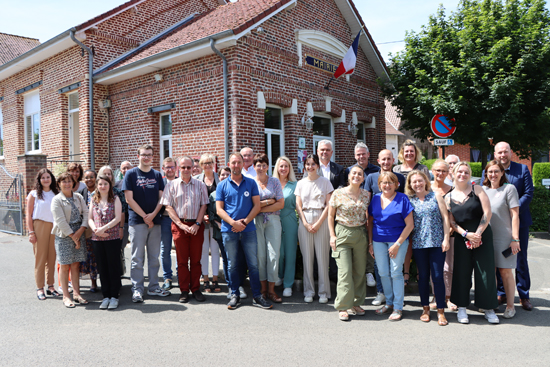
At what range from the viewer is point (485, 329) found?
4.29 metres

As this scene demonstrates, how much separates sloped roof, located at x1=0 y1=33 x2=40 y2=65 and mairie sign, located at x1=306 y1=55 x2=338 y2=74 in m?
18.6

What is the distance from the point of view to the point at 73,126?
14.2m

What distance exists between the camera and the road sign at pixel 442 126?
10930 mm

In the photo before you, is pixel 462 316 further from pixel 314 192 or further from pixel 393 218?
pixel 314 192

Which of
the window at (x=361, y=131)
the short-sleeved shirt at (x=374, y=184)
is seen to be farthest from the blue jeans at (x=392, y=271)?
the window at (x=361, y=131)

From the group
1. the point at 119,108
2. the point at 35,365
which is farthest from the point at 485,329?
the point at 119,108

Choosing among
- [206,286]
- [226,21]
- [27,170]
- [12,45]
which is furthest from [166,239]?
[12,45]

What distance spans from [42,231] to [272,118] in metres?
6.67

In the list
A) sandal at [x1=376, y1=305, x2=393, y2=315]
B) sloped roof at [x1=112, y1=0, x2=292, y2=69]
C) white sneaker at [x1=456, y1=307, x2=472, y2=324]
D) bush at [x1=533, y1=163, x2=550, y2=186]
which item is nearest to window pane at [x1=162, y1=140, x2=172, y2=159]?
sloped roof at [x1=112, y1=0, x2=292, y2=69]

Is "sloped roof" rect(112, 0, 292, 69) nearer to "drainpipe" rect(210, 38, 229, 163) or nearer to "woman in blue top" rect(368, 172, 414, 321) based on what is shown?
"drainpipe" rect(210, 38, 229, 163)

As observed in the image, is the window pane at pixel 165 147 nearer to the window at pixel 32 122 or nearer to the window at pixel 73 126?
the window at pixel 73 126

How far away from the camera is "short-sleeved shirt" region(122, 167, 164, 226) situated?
5.46 meters

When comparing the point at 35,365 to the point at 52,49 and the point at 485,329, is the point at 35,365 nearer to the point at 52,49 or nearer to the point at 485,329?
the point at 485,329

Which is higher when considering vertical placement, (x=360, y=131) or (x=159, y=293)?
(x=360, y=131)
